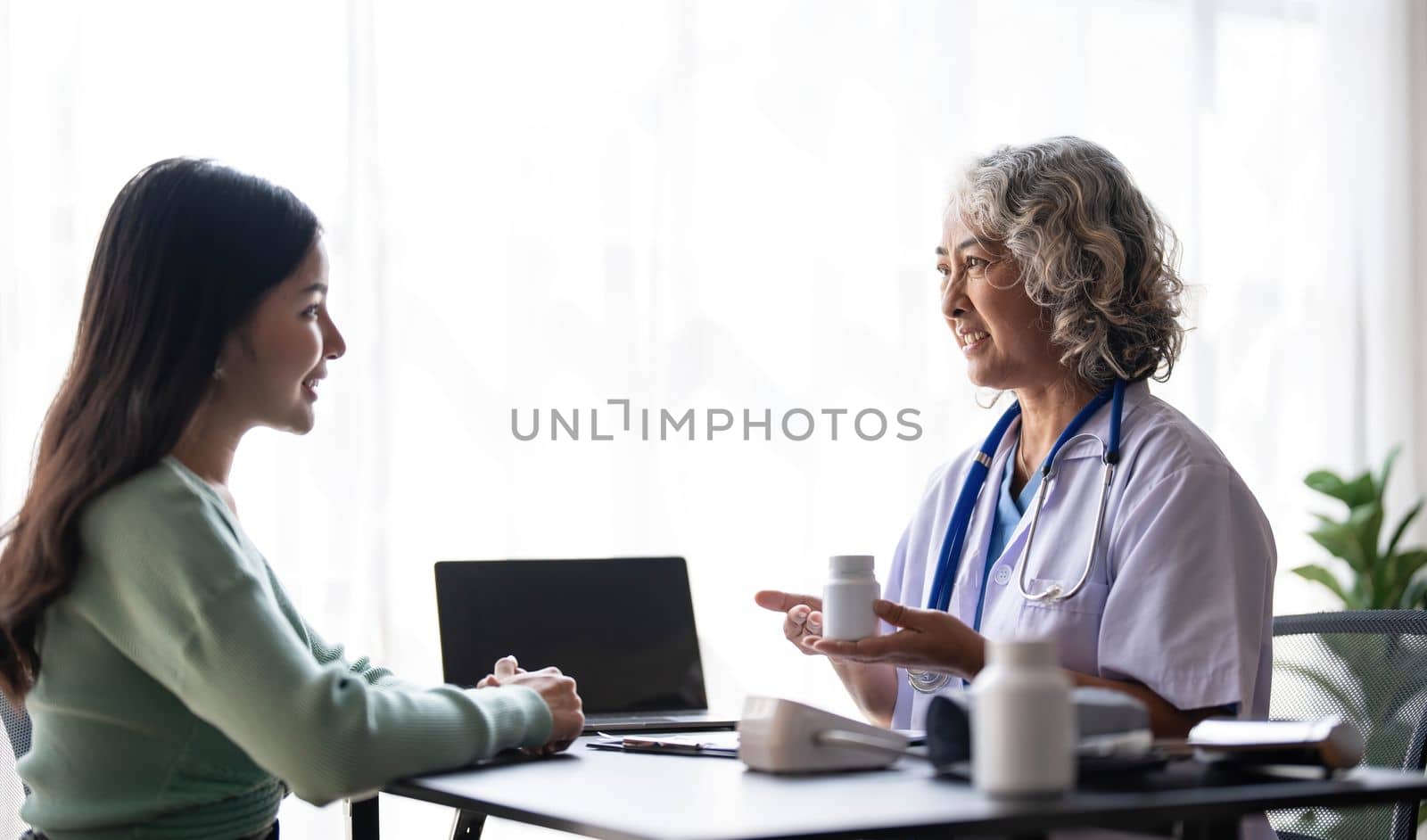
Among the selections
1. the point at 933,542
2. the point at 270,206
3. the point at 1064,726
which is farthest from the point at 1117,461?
the point at 270,206

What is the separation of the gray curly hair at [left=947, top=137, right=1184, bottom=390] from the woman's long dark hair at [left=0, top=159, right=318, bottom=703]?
1008 millimetres

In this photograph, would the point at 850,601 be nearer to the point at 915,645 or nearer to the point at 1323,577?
the point at 915,645

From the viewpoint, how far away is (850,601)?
1479 millimetres

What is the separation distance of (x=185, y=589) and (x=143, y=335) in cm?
31

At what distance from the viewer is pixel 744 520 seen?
9.86ft

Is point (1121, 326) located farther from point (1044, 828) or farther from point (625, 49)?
point (625, 49)

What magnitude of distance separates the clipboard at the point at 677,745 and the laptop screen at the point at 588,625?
9.5 inches

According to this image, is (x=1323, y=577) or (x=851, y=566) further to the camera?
(x=1323, y=577)

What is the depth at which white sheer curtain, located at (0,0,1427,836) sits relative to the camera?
2635mm

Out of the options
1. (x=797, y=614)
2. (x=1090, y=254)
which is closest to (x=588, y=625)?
(x=797, y=614)

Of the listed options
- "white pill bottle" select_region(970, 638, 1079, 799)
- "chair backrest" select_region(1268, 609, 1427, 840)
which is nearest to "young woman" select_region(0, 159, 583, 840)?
"white pill bottle" select_region(970, 638, 1079, 799)

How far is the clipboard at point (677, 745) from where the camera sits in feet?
4.69

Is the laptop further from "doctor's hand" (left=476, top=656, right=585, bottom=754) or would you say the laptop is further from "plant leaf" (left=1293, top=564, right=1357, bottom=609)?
"plant leaf" (left=1293, top=564, right=1357, bottom=609)

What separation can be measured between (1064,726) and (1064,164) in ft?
3.93
